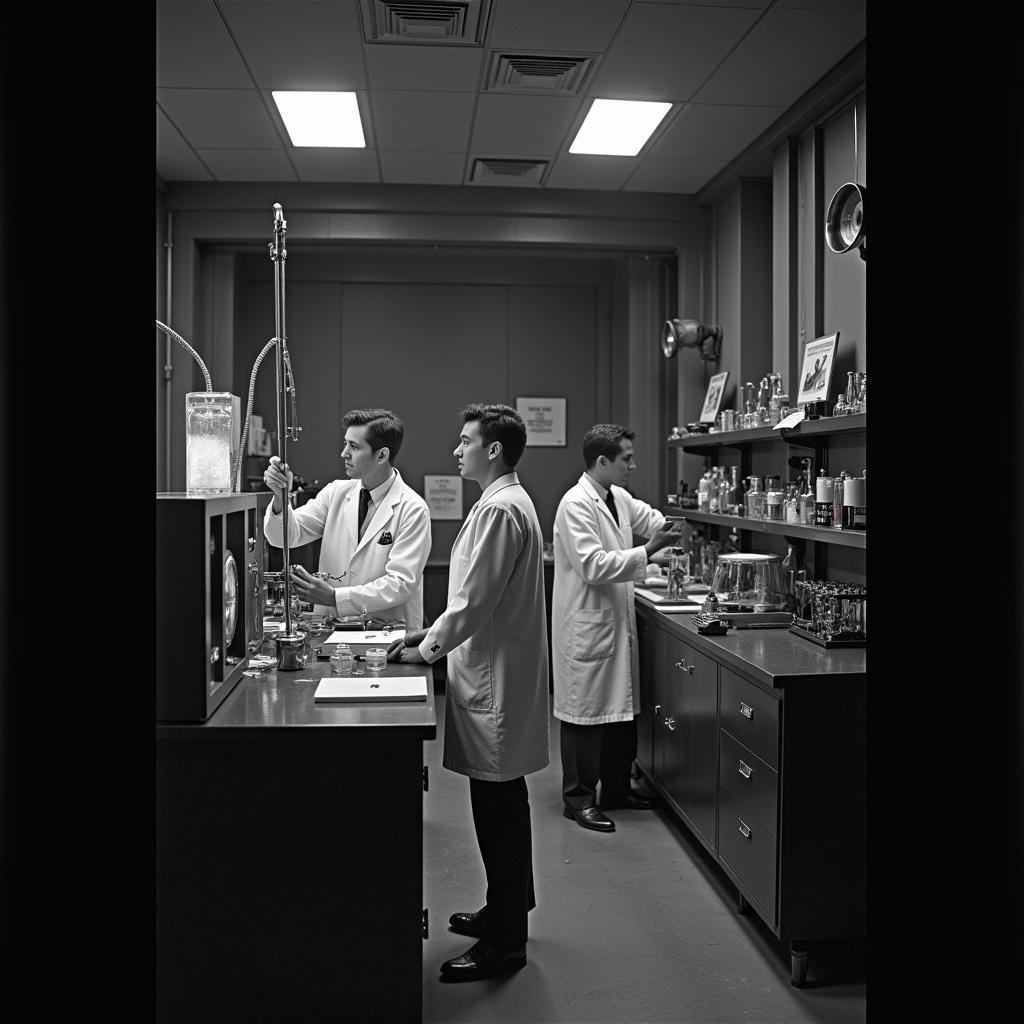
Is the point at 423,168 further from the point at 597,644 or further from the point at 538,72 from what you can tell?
the point at 597,644

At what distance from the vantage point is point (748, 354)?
16.8ft

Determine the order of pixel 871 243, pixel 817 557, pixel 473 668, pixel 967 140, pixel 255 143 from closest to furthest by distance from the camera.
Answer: pixel 967 140, pixel 871 243, pixel 473 668, pixel 817 557, pixel 255 143

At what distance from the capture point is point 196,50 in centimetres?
377

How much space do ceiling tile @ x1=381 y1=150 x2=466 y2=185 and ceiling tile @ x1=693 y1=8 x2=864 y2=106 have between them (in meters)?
1.43

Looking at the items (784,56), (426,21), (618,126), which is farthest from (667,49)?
(426,21)

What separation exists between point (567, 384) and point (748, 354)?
5.83 feet

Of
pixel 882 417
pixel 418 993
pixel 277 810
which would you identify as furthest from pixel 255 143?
pixel 882 417

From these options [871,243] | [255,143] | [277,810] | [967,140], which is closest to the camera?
[967,140]

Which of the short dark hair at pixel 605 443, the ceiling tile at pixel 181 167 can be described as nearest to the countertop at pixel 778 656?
the short dark hair at pixel 605 443

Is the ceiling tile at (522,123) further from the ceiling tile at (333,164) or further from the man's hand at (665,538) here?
the man's hand at (665,538)

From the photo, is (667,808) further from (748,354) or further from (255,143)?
(255,143)

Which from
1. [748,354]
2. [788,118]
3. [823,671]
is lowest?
[823,671]

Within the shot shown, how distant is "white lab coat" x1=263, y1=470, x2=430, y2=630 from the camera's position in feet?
11.8

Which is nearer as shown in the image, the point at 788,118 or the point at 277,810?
the point at 277,810
